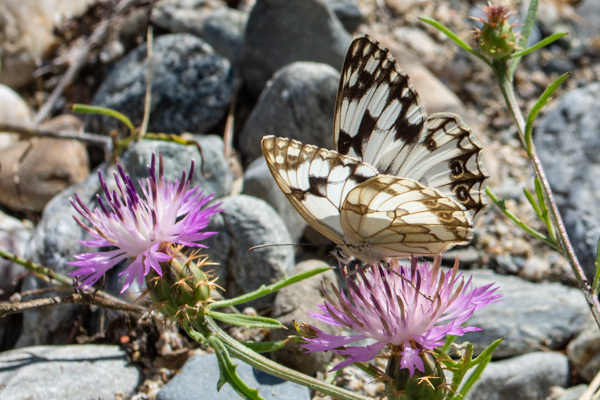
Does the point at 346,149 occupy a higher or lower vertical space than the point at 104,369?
higher

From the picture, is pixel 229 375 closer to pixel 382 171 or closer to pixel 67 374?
pixel 382 171

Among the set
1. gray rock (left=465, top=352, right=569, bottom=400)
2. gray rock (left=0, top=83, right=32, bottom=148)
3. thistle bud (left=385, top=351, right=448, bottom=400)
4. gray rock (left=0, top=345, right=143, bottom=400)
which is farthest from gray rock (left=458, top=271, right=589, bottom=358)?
gray rock (left=0, top=83, right=32, bottom=148)

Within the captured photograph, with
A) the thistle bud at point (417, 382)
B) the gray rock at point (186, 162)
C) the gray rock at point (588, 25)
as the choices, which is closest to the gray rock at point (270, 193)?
the gray rock at point (186, 162)

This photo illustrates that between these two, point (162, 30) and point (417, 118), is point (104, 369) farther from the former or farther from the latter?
point (162, 30)

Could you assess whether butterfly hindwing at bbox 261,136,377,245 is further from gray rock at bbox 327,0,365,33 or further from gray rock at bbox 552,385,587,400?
gray rock at bbox 327,0,365,33

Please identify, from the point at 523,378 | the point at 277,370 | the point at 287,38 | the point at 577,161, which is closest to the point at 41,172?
the point at 287,38

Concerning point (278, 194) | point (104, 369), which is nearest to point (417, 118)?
point (278, 194)
